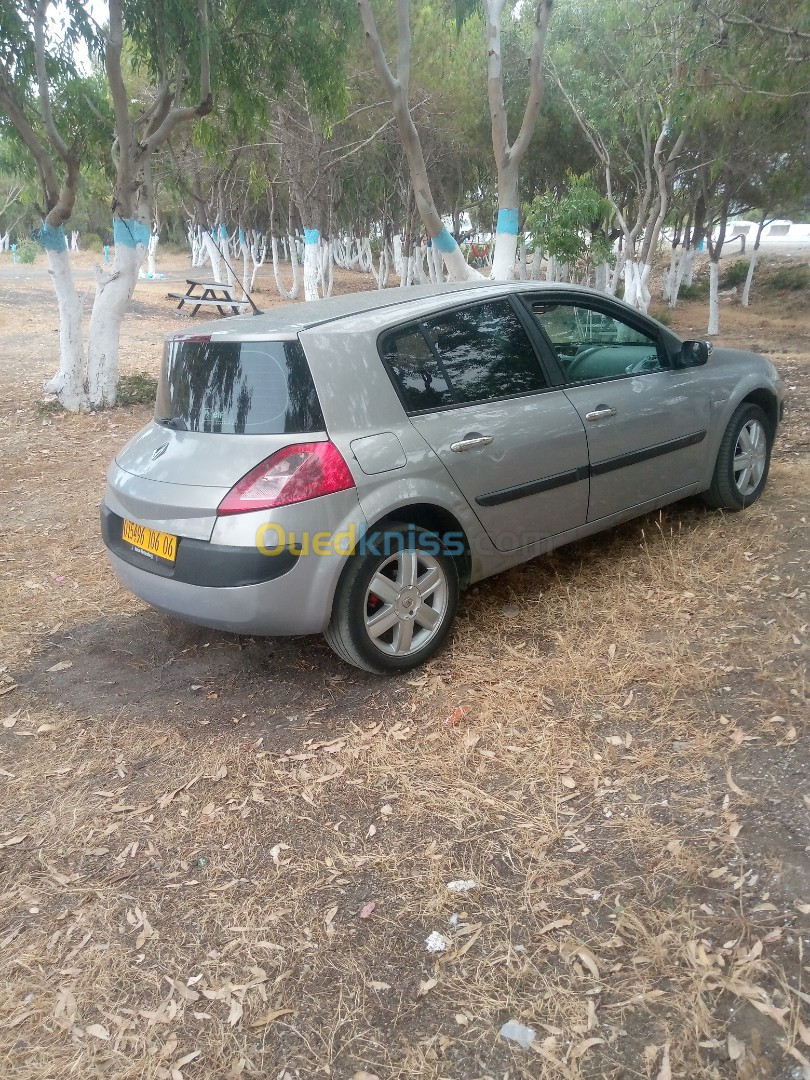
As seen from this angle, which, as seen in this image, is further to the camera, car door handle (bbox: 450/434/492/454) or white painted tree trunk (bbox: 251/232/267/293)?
white painted tree trunk (bbox: 251/232/267/293)

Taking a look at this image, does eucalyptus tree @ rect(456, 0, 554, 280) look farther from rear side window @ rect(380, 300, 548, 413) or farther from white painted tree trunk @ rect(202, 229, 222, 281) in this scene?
white painted tree trunk @ rect(202, 229, 222, 281)

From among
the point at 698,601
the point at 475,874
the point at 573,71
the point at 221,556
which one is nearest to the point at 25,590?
the point at 221,556

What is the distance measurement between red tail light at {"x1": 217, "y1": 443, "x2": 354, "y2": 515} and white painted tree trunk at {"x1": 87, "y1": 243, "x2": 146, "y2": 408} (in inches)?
287

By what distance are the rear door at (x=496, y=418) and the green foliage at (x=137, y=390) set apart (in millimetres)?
6912

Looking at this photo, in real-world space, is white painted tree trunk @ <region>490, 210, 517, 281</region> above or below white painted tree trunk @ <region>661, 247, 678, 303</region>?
above

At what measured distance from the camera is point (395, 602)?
345 centimetres

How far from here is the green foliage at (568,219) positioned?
567 inches

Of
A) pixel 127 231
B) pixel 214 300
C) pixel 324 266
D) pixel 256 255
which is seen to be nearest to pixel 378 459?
pixel 127 231

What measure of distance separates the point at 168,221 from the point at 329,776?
196 ft

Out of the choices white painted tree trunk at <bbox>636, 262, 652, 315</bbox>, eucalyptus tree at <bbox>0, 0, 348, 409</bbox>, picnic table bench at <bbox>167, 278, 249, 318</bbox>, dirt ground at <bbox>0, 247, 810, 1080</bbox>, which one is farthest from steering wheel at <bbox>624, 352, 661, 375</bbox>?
picnic table bench at <bbox>167, 278, 249, 318</bbox>

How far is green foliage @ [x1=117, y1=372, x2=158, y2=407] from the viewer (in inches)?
401

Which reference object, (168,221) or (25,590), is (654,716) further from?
(168,221)

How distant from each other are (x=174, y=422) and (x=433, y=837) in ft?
7.01

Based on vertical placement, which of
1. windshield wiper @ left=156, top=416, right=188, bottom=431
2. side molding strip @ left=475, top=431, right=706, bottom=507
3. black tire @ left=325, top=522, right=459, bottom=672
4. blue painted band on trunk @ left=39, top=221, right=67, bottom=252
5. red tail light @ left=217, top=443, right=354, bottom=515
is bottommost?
black tire @ left=325, top=522, right=459, bottom=672
